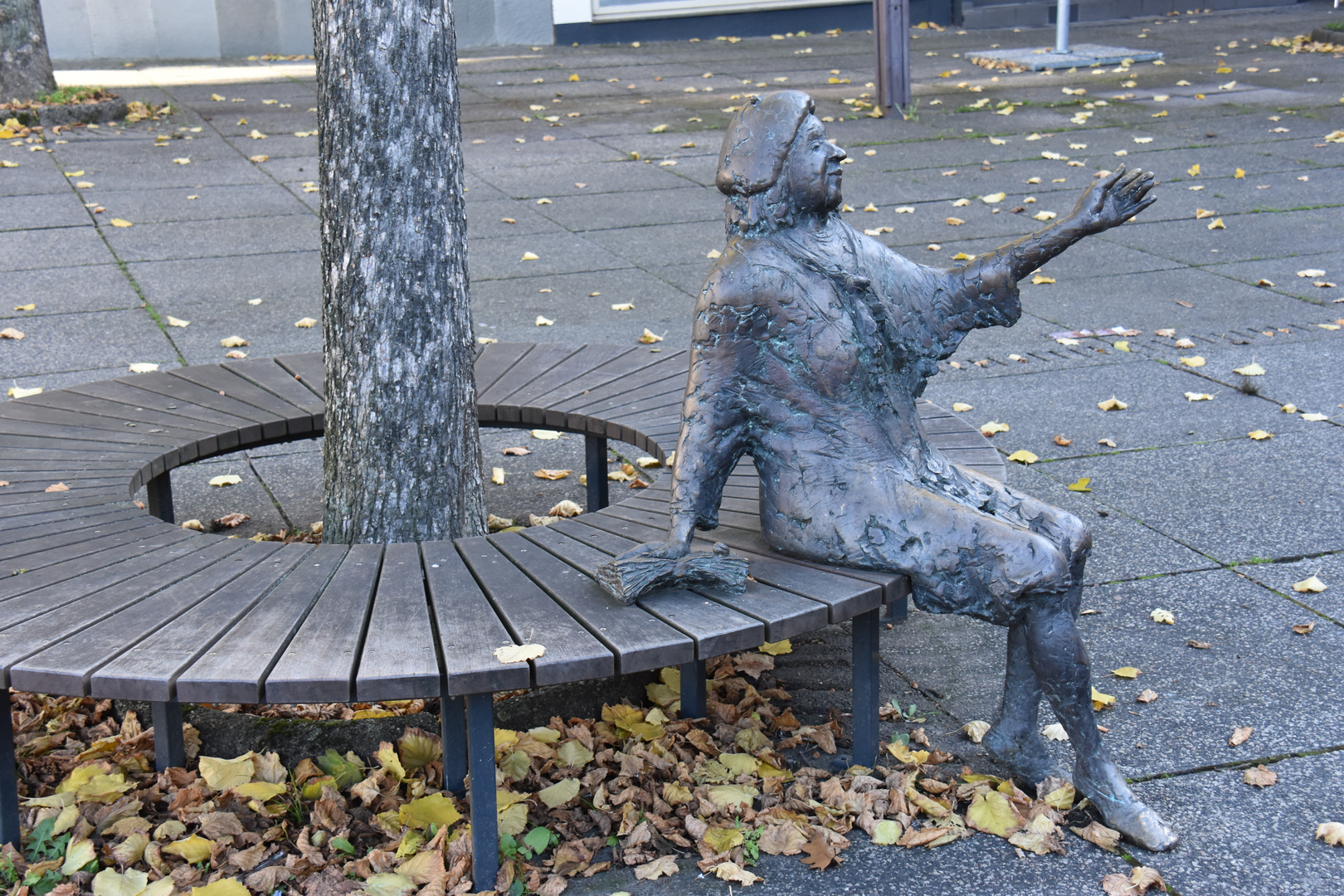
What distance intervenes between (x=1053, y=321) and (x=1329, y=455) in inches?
69.9

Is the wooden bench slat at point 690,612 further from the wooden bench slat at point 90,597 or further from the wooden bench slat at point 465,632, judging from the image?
the wooden bench slat at point 90,597

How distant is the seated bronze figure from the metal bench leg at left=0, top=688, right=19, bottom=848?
4.62ft

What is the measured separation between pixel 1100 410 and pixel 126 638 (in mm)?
3984

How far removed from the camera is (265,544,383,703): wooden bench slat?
7.71 ft

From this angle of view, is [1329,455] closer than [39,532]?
No

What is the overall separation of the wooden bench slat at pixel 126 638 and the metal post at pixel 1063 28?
1224 cm

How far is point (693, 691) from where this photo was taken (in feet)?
10.9

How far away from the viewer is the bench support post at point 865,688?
9.86 ft

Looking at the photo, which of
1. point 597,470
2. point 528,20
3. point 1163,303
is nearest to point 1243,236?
point 1163,303

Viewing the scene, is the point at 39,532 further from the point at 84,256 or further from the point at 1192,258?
the point at 1192,258

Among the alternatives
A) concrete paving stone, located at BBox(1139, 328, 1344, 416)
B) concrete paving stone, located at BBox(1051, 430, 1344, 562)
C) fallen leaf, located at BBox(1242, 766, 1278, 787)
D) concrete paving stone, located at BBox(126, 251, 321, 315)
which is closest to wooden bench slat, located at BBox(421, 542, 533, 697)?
fallen leaf, located at BBox(1242, 766, 1278, 787)

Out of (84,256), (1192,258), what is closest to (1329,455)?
(1192,258)

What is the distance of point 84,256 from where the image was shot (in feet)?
24.4

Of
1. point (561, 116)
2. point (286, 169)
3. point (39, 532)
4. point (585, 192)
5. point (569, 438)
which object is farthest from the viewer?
point (561, 116)
